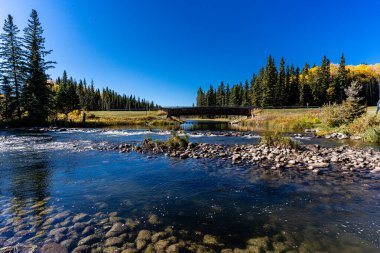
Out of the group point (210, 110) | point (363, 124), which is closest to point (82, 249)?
point (363, 124)

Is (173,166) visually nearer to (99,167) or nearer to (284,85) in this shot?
(99,167)

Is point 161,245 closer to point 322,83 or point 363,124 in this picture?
point 363,124

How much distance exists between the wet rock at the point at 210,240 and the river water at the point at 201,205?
0.29 ft

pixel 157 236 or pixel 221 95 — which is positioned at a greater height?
pixel 221 95

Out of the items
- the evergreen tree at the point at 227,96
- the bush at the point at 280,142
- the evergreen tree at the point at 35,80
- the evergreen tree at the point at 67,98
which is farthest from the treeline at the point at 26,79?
the evergreen tree at the point at 227,96

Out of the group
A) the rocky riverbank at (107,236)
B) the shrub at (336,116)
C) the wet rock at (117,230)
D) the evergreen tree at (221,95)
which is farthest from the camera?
the evergreen tree at (221,95)

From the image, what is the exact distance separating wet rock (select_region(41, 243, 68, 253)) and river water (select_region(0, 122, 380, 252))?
0.70ft

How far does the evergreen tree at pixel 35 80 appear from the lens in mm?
39406

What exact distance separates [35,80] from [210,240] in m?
47.1

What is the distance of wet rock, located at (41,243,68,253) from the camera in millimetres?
4348

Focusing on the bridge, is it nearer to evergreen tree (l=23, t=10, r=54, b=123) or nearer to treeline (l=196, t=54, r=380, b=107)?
treeline (l=196, t=54, r=380, b=107)

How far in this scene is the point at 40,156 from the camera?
1448 centimetres

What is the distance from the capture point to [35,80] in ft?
133

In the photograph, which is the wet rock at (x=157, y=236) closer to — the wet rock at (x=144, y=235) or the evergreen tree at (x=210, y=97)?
the wet rock at (x=144, y=235)
